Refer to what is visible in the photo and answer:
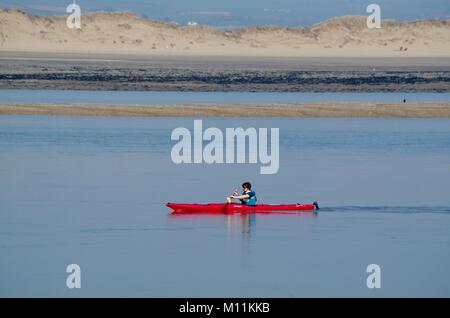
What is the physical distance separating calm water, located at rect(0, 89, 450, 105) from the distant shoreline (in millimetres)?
3290

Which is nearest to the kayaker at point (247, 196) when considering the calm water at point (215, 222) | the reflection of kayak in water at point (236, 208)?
the reflection of kayak in water at point (236, 208)

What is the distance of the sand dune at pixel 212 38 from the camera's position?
326ft

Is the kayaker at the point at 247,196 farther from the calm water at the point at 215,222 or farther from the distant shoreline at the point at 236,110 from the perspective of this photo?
the distant shoreline at the point at 236,110

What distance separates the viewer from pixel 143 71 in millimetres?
72250

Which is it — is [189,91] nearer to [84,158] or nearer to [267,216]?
[84,158]

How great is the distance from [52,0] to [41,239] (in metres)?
134

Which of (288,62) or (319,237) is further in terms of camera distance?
(288,62)

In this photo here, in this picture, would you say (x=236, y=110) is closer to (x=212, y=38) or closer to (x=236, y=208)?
(x=236, y=208)

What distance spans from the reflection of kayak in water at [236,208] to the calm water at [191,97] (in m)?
25.1

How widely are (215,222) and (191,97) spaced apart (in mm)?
30963
